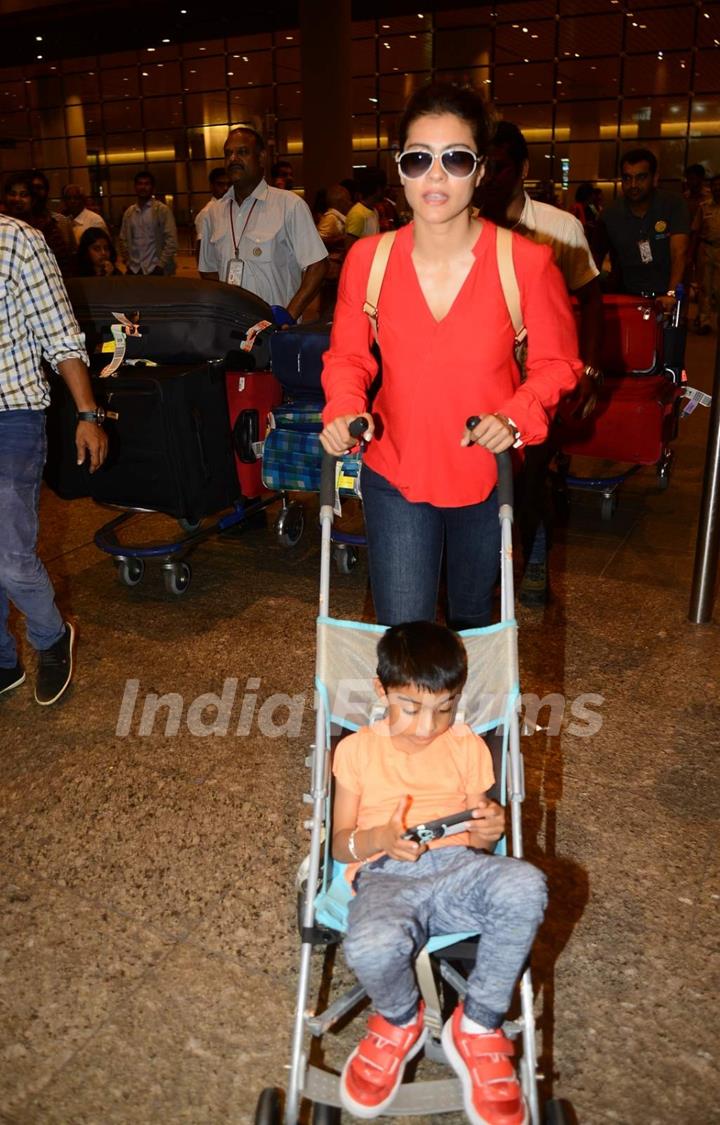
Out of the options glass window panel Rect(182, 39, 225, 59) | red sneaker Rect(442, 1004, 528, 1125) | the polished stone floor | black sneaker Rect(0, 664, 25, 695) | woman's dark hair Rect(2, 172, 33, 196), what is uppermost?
glass window panel Rect(182, 39, 225, 59)

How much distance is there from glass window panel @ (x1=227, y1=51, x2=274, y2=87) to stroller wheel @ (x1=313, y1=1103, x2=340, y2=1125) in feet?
86.5

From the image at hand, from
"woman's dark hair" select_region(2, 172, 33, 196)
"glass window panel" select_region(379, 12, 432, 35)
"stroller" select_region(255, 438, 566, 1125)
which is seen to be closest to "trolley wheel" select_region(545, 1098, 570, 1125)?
"stroller" select_region(255, 438, 566, 1125)

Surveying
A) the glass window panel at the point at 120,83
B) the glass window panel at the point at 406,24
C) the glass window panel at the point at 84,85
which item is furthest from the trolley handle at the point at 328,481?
the glass window panel at the point at 84,85

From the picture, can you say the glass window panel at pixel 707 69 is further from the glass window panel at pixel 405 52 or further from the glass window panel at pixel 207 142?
the glass window panel at pixel 207 142

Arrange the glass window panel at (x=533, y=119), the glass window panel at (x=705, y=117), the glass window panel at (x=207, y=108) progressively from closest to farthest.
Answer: the glass window panel at (x=705, y=117) → the glass window panel at (x=533, y=119) → the glass window panel at (x=207, y=108)

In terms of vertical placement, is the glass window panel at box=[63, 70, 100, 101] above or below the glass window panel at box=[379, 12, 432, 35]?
below

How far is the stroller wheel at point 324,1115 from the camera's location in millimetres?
2141

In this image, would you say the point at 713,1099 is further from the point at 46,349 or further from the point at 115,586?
the point at 115,586

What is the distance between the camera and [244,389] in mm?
5203

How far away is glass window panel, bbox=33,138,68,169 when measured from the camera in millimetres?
29234

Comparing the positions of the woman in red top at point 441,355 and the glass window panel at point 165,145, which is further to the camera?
the glass window panel at point 165,145

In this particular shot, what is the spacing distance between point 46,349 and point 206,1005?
2427 millimetres

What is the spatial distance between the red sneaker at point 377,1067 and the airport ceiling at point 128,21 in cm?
2297

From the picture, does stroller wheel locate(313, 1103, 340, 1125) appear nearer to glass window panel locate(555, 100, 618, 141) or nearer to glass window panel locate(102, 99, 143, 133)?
glass window panel locate(555, 100, 618, 141)
